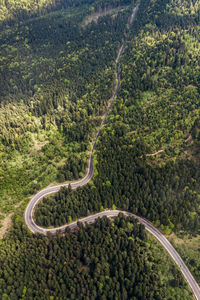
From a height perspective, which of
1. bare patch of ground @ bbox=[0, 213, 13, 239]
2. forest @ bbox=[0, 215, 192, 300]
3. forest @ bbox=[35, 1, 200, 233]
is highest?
forest @ bbox=[35, 1, 200, 233]

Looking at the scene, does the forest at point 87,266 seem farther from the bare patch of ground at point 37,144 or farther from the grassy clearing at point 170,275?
the bare patch of ground at point 37,144

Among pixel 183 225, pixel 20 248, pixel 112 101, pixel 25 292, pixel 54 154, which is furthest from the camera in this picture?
pixel 112 101

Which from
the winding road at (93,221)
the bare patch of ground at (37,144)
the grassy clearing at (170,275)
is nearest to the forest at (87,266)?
the grassy clearing at (170,275)

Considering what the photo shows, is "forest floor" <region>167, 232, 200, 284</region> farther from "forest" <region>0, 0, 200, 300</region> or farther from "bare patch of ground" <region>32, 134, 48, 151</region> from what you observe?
"bare patch of ground" <region>32, 134, 48, 151</region>

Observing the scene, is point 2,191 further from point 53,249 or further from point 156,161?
point 156,161

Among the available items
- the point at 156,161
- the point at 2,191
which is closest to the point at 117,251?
the point at 156,161

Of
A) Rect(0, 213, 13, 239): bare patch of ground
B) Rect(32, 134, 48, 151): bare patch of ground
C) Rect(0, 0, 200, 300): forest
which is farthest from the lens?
Rect(32, 134, 48, 151): bare patch of ground

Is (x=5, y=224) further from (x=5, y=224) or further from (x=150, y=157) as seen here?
(x=150, y=157)

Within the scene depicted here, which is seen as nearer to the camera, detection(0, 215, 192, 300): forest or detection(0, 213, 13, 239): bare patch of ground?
detection(0, 215, 192, 300): forest

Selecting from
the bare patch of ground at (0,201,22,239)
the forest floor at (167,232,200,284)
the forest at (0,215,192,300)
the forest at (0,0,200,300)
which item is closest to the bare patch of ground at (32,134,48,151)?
the forest at (0,0,200,300)
